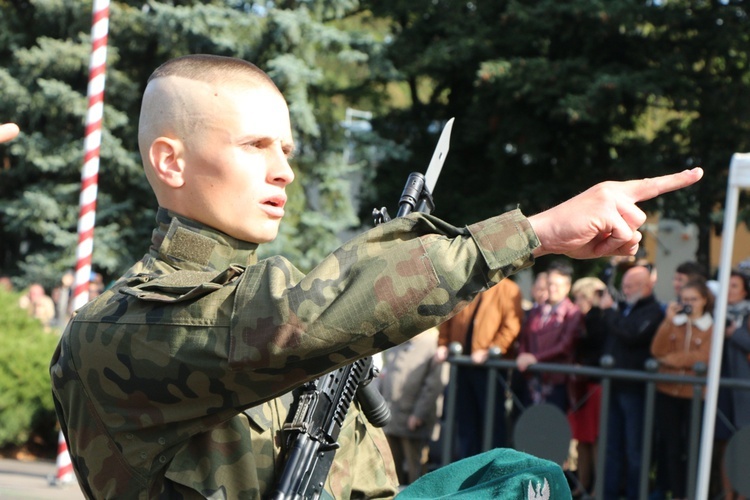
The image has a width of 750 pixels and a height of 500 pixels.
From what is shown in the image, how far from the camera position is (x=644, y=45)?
18219 mm

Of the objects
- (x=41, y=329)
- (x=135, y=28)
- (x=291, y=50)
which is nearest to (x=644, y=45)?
(x=291, y=50)

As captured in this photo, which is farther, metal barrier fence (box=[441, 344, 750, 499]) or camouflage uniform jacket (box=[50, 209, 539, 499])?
metal barrier fence (box=[441, 344, 750, 499])

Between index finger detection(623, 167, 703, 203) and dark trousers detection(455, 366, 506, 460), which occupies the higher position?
index finger detection(623, 167, 703, 203)

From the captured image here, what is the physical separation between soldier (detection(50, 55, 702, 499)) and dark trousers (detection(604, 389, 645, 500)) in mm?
5458

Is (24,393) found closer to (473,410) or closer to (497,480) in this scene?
(473,410)

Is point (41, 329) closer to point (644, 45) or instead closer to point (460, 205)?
point (460, 205)

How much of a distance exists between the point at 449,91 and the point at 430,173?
1946 centimetres

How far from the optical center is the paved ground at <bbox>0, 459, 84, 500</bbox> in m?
7.84

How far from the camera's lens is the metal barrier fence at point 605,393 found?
673cm

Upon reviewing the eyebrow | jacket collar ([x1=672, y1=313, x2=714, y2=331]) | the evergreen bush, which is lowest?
the evergreen bush

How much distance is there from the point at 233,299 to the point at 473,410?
694cm

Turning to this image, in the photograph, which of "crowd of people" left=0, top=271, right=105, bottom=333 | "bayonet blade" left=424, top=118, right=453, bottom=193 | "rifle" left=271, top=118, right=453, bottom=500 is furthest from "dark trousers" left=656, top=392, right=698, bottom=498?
"crowd of people" left=0, top=271, right=105, bottom=333

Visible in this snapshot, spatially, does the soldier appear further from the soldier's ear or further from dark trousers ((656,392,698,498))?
dark trousers ((656,392,698,498))

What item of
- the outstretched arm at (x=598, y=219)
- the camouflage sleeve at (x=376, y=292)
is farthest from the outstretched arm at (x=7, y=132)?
the outstretched arm at (x=598, y=219)
